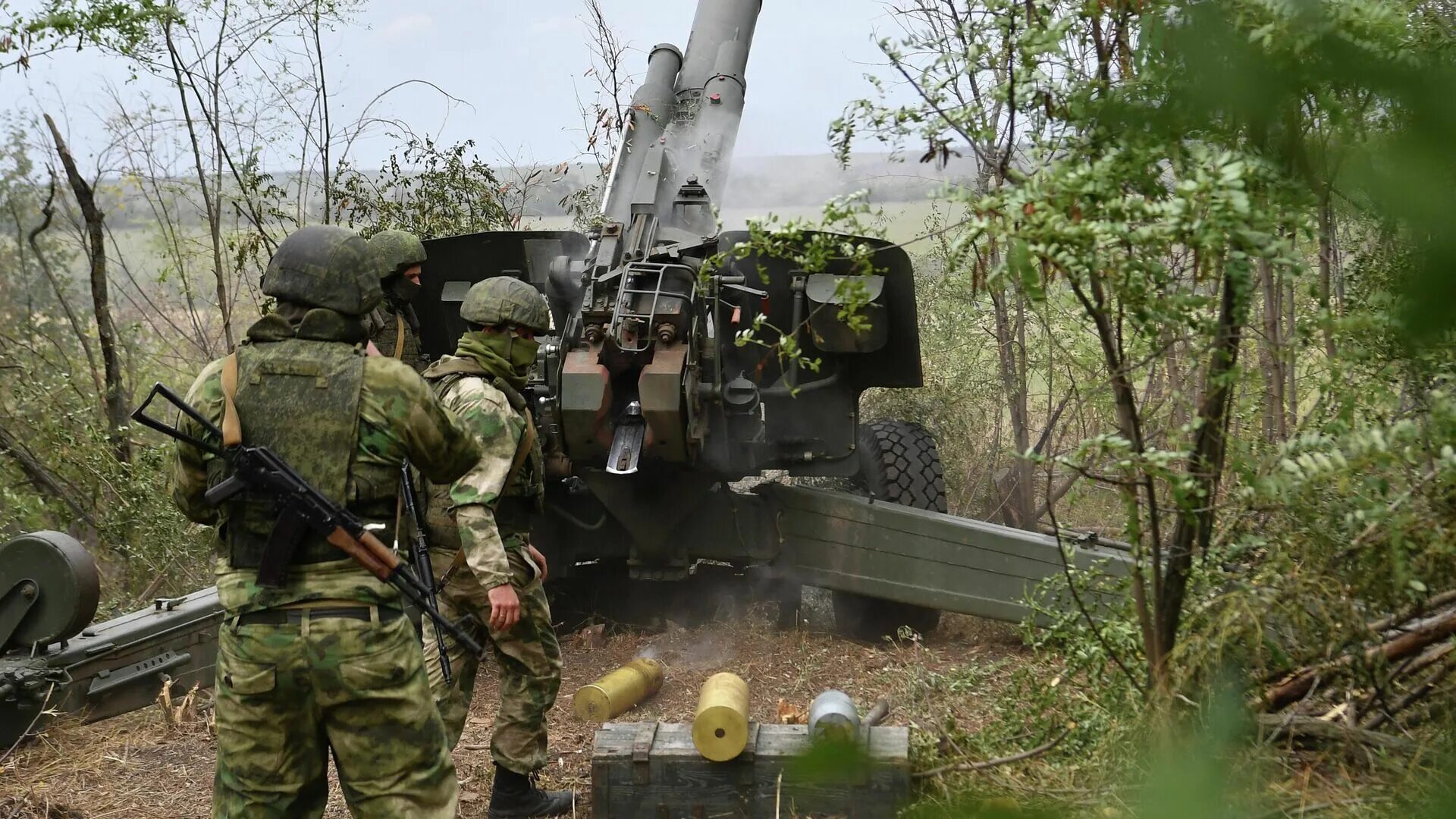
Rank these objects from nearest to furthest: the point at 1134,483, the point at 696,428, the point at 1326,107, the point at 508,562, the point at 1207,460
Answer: the point at 1326,107
the point at 1134,483
the point at 1207,460
the point at 508,562
the point at 696,428

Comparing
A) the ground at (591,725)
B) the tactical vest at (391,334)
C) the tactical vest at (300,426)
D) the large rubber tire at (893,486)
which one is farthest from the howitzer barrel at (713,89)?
the tactical vest at (300,426)

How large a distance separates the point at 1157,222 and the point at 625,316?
330 centimetres

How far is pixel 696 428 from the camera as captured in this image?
5.87m

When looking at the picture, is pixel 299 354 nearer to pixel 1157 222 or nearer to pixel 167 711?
pixel 1157 222

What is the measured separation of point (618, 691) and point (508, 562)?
1562 mm

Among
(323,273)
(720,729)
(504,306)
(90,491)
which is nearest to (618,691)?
(720,729)

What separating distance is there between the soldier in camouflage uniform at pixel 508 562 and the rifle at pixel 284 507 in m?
1.06

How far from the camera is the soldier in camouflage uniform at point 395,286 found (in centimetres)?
549

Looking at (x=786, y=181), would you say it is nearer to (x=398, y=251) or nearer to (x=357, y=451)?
(x=398, y=251)

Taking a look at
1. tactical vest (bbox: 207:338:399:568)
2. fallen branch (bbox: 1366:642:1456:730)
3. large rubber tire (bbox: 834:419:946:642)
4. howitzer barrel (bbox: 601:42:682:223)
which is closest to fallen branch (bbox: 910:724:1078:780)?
fallen branch (bbox: 1366:642:1456:730)

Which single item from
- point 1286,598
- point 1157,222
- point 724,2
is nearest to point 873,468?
point 724,2

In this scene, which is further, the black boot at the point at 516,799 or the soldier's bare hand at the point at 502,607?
the black boot at the point at 516,799

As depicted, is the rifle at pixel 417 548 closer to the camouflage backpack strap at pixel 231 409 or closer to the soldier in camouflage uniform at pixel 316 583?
the soldier in camouflage uniform at pixel 316 583

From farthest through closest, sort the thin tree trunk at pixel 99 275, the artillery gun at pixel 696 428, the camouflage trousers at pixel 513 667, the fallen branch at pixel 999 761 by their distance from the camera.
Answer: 1. the thin tree trunk at pixel 99 275
2. the artillery gun at pixel 696 428
3. the camouflage trousers at pixel 513 667
4. the fallen branch at pixel 999 761
